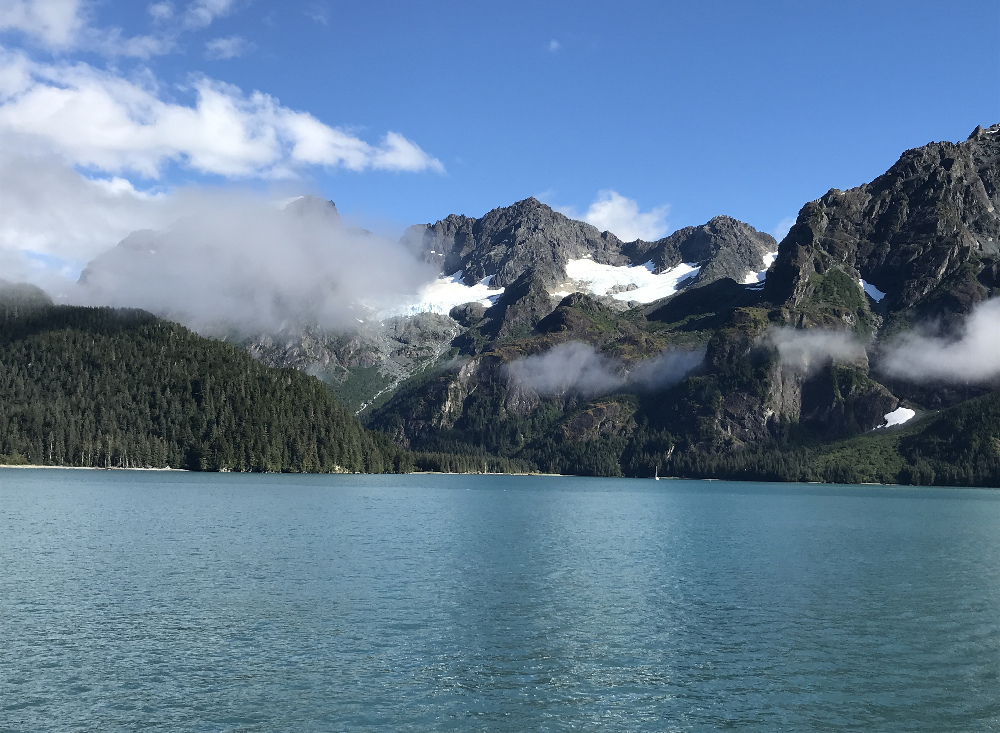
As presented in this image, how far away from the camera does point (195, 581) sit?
6525 centimetres

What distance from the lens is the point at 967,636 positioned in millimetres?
53656

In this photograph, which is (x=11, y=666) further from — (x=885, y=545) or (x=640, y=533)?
(x=885, y=545)

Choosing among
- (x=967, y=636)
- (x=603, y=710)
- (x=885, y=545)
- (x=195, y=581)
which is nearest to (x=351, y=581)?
(x=195, y=581)

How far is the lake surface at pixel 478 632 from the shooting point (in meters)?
37.6

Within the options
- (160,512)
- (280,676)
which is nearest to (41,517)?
(160,512)

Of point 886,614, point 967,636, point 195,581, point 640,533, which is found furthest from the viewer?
point 640,533

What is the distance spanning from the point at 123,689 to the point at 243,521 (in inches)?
2983

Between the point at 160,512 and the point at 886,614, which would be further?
the point at 160,512

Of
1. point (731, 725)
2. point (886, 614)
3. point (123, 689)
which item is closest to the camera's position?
point (731, 725)

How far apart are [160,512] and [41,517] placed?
16718 millimetres

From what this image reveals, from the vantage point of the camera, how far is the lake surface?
123 ft

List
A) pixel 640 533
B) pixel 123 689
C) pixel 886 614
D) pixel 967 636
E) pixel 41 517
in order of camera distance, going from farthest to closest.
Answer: pixel 640 533 → pixel 41 517 → pixel 886 614 → pixel 967 636 → pixel 123 689

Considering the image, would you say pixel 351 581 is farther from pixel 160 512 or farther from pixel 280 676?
pixel 160 512

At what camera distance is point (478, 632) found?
51.7 meters
